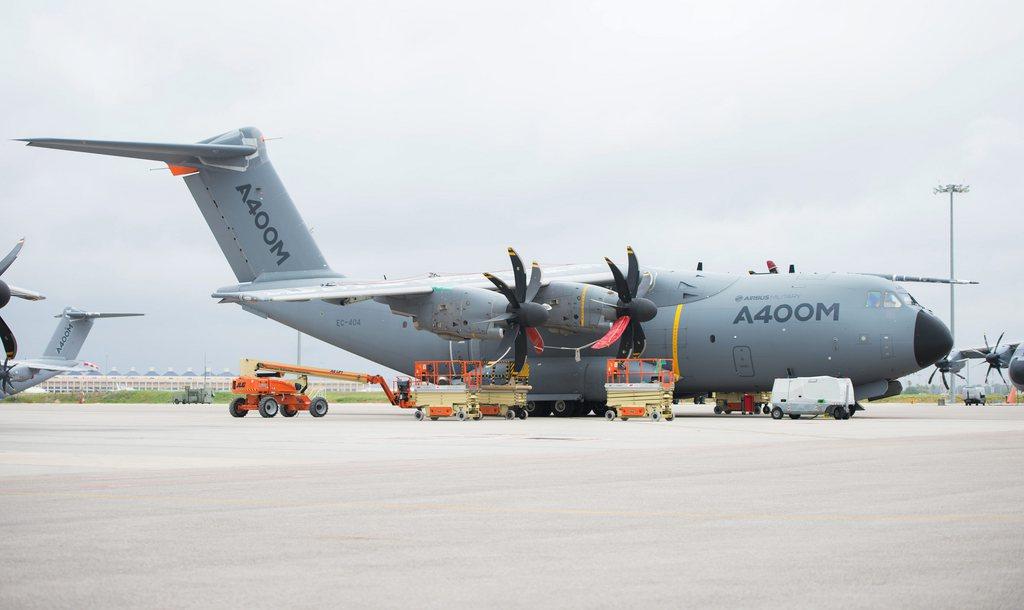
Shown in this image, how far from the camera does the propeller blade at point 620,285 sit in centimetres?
3356

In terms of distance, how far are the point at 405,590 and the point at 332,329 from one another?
114ft

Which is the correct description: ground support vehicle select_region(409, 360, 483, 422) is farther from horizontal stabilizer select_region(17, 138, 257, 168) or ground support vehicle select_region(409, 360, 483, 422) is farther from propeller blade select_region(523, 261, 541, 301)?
horizontal stabilizer select_region(17, 138, 257, 168)

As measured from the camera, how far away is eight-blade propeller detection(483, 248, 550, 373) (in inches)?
1297

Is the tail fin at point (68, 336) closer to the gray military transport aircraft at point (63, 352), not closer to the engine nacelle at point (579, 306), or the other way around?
the gray military transport aircraft at point (63, 352)

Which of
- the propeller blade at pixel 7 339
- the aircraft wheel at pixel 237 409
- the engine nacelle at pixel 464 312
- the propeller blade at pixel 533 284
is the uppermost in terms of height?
the propeller blade at pixel 533 284

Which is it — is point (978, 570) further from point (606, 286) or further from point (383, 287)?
point (606, 286)

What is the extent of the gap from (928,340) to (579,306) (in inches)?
399

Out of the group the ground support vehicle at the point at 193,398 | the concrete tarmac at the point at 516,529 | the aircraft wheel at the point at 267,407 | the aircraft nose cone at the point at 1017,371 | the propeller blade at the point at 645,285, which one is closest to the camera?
the concrete tarmac at the point at 516,529

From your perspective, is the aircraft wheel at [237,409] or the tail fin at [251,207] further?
the tail fin at [251,207]

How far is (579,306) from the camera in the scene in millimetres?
33969

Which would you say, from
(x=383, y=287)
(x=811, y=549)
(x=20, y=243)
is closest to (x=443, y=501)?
(x=811, y=549)

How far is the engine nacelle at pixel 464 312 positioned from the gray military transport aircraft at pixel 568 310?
0.04 metres

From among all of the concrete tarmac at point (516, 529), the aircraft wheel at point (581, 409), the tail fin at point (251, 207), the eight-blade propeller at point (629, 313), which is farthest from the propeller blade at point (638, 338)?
the concrete tarmac at point (516, 529)

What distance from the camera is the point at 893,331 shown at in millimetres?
31125
